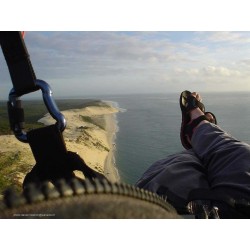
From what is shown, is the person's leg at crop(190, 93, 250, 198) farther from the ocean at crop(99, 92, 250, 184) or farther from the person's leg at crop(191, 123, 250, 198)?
the ocean at crop(99, 92, 250, 184)

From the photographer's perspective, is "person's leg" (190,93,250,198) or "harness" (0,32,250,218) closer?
"harness" (0,32,250,218)

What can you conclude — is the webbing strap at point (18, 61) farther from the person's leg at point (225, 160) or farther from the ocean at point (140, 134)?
the ocean at point (140, 134)

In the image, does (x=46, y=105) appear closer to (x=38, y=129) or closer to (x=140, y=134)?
(x=38, y=129)

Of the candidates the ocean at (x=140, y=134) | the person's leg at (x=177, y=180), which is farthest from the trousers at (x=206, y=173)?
the ocean at (x=140, y=134)

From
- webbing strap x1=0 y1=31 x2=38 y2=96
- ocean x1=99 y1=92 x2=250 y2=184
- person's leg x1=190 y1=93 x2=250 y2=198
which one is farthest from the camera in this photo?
ocean x1=99 y1=92 x2=250 y2=184

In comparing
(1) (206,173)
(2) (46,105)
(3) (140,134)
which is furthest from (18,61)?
(3) (140,134)

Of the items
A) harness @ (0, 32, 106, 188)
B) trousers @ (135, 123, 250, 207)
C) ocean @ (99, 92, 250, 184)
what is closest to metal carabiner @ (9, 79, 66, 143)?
harness @ (0, 32, 106, 188)

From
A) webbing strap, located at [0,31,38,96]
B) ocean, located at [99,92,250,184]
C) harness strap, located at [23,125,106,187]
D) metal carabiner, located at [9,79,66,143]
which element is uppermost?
webbing strap, located at [0,31,38,96]
